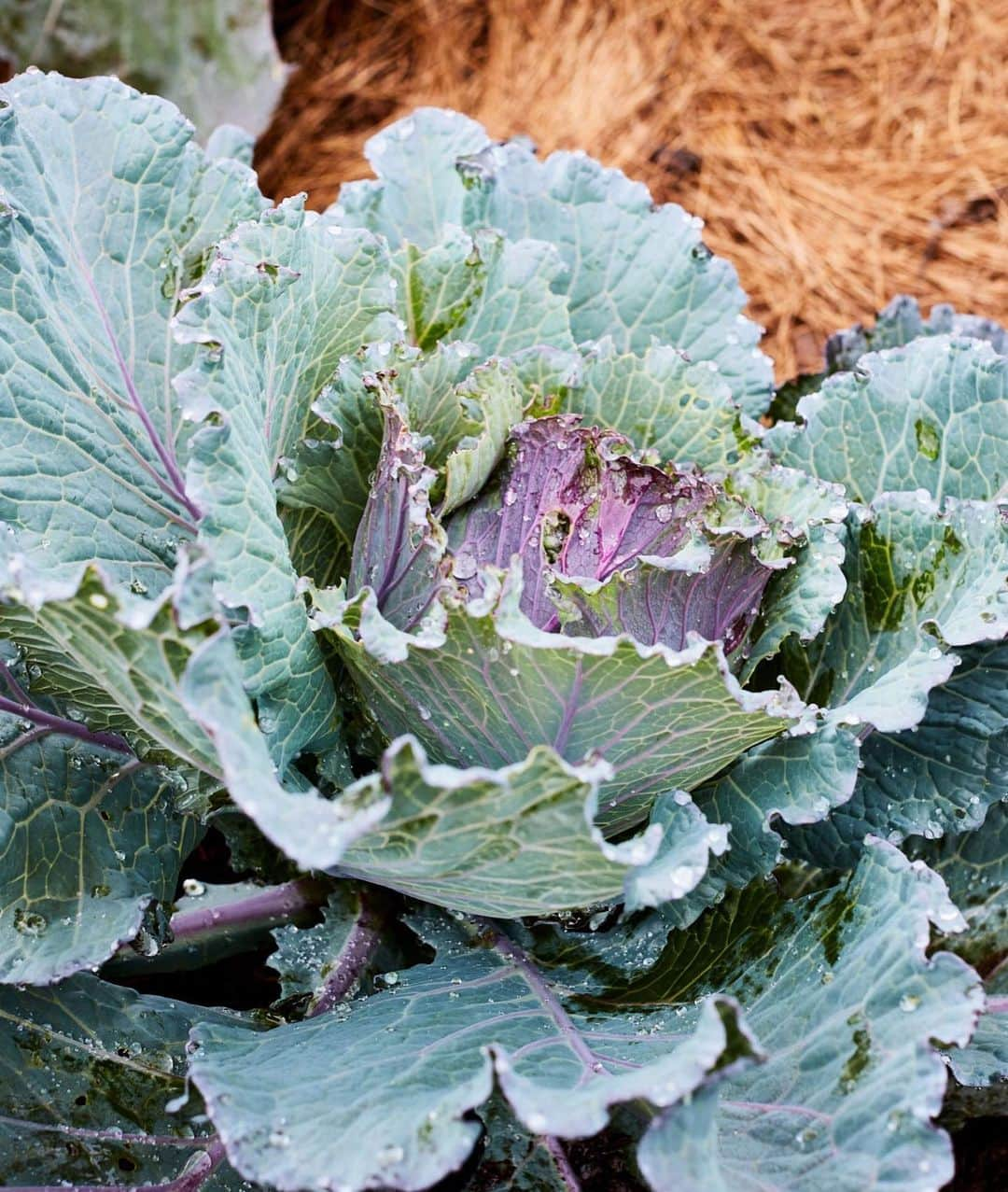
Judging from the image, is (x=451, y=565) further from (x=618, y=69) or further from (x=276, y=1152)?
(x=618, y=69)

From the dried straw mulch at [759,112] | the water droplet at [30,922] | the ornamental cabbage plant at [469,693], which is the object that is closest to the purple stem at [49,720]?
the ornamental cabbage plant at [469,693]

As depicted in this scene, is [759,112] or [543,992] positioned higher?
[759,112]

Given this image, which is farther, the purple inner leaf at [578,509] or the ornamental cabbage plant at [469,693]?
the purple inner leaf at [578,509]

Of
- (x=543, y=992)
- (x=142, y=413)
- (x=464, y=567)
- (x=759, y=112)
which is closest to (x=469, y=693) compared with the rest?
(x=464, y=567)

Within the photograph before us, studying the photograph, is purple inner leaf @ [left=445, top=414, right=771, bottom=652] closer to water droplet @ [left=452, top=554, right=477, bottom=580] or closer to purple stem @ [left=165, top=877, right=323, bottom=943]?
water droplet @ [left=452, top=554, right=477, bottom=580]

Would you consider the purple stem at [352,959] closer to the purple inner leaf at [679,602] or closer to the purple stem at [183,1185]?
the purple stem at [183,1185]

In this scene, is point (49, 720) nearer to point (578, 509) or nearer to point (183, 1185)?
point (183, 1185)
